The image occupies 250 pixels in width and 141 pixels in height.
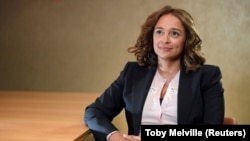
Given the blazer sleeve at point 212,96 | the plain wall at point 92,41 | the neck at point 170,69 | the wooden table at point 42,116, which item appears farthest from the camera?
the plain wall at point 92,41

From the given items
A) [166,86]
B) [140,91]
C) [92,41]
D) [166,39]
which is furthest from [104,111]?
[92,41]

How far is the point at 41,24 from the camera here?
8.86ft

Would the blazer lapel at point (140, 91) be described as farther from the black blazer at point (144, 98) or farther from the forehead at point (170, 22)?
the forehead at point (170, 22)

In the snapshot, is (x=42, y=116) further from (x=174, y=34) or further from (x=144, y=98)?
(x=174, y=34)

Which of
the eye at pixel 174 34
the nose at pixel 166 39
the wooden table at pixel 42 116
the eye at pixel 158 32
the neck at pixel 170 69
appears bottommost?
the wooden table at pixel 42 116

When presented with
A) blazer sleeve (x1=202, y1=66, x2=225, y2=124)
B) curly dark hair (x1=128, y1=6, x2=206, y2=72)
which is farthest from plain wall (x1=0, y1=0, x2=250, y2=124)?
blazer sleeve (x1=202, y1=66, x2=225, y2=124)

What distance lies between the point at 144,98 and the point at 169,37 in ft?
1.00

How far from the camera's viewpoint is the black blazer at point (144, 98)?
1475 mm

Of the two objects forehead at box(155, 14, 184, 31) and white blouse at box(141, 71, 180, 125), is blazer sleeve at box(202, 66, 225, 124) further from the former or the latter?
forehead at box(155, 14, 184, 31)

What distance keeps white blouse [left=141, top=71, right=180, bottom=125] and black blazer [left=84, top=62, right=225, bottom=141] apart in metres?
0.02

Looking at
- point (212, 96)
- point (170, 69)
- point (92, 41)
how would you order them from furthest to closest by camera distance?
point (92, 41) < point (170, 69) < point (212, 96)

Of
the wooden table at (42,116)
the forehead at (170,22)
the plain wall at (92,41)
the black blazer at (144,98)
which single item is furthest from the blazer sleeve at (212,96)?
the plain wall at (92,41)

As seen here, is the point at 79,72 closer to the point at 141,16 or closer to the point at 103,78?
the point at 103,78

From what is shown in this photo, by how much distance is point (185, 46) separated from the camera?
1.58 m
